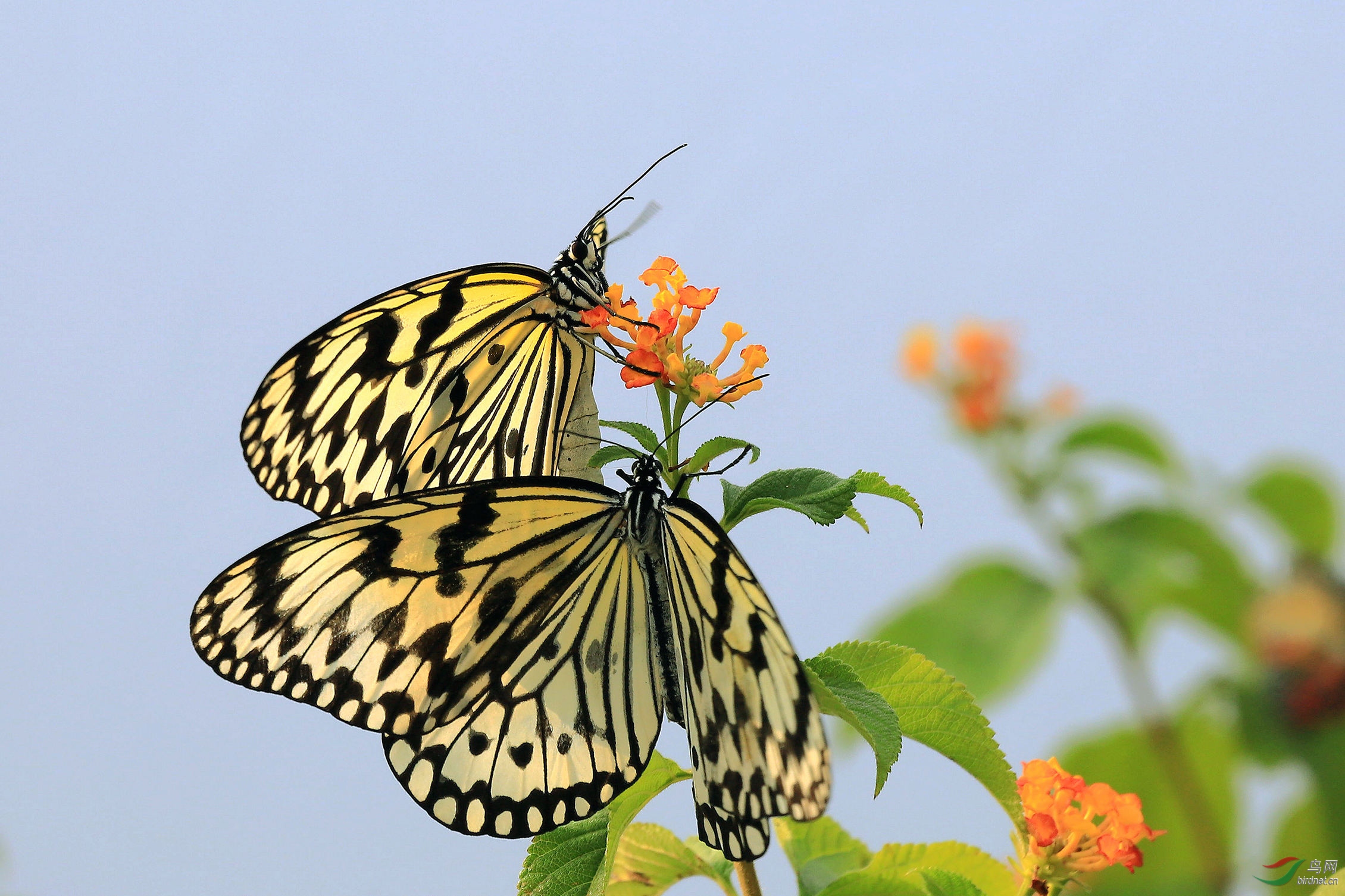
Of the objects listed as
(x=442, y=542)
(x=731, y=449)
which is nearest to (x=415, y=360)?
(x=442, y=542)

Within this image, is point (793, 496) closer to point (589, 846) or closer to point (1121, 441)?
point (589, 846)

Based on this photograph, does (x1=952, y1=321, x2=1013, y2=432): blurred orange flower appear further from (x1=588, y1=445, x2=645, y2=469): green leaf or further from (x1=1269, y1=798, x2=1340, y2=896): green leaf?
(x1=588, y1=445, x2=645, y2=469): green leaf

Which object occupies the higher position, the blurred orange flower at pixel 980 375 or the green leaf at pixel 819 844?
the blurred orange flower at pixel 980 375

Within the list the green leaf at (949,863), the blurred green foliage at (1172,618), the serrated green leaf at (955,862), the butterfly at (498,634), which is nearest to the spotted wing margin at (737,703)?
the butterfly at (498,634)

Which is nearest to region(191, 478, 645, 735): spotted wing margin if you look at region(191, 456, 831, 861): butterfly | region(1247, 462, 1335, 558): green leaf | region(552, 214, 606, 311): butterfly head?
region(191, 456, 831, 861): butterfly

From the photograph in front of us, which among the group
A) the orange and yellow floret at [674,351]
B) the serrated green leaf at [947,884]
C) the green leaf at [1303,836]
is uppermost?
the orange and yellow floret at [674,351]

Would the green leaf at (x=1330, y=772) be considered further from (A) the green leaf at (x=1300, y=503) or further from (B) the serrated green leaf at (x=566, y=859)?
(B) the serrated green leaf at (x=566, y=859)

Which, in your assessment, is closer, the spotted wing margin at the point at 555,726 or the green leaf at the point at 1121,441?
the spotted wing margin at the point at 555,726
